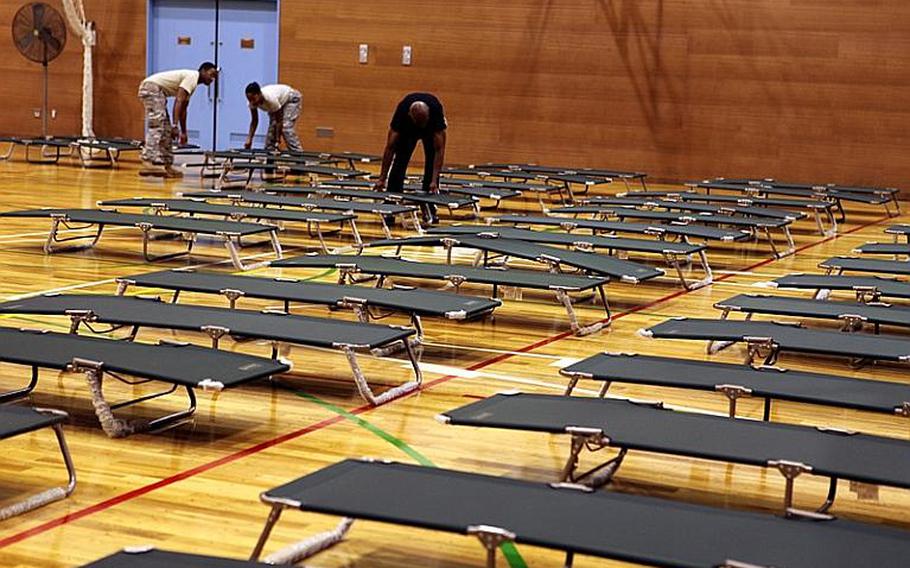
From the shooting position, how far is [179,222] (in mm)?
9195

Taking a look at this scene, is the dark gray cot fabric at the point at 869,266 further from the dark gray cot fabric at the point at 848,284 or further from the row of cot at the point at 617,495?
the row of cot at the point at 617,495

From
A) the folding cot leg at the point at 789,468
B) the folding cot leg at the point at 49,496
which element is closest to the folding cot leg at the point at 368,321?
the folding cot leg at the point at 49,496

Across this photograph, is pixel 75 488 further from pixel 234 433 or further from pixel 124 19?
pixel 124 19

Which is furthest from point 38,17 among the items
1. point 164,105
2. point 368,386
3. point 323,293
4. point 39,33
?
point 368,386

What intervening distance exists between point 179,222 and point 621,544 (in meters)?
6.69

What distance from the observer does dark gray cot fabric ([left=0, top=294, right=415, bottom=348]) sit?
5.23m

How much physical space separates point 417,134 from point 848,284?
472cm

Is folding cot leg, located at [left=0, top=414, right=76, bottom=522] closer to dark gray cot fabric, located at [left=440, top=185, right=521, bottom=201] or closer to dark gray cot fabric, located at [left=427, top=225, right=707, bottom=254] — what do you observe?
dark gray cot fabric, located at [left=427, top=225, right=707, bottom=254]

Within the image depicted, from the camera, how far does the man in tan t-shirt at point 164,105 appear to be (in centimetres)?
1538

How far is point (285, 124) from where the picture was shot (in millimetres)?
17984

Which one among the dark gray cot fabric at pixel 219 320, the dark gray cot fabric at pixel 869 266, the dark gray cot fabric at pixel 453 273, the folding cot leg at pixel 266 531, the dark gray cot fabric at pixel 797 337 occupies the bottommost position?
the folding cot leg at pixel 266 531

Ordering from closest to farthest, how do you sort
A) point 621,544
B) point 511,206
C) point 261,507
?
1. point 621,544
2. point 261,507
3. point 511,206

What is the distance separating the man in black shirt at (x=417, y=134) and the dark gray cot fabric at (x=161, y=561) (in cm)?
807

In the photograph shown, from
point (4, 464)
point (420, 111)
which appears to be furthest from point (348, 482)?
point (420, 111)
